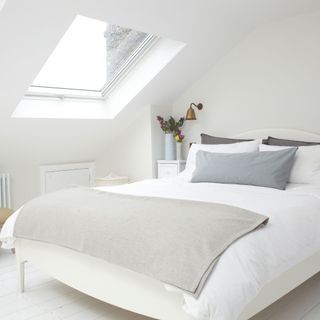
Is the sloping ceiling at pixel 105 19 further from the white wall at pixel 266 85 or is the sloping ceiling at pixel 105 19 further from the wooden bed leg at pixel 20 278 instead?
the wooden bed leg at pixel 20 278

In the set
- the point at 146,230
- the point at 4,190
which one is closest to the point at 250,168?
the point at 146,230

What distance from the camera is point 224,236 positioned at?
1.58 metres

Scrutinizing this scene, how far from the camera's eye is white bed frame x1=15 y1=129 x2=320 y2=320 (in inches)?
63.9

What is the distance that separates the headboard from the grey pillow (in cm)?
53

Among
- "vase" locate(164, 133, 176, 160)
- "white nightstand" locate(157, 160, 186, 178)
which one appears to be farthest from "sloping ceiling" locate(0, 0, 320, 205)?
"white nightstand" locate(157, 160, 186, 178)

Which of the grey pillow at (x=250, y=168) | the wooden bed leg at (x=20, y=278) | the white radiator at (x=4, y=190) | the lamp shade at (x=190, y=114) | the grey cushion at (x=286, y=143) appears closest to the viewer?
the wooden bed leg at (x=20, y=278)

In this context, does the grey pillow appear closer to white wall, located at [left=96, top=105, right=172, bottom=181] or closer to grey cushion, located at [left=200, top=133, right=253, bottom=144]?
grey cushion, located at [left=200, top=133, right=253, bottom=144]

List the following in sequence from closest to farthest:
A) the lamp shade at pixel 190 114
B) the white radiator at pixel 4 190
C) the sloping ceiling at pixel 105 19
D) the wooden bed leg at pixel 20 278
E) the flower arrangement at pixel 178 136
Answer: the wooden bed leg at pixel 20 278, the sloping ceiling at pixel 105 19, the white radiator at pixel 4 190, the lamp shade at pixel 190 114, the flower arrangement at pixel 178 136

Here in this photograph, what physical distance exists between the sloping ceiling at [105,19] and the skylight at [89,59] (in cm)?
30

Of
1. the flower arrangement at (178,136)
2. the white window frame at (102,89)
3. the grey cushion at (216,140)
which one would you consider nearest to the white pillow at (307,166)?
the grey cushion at (216,140)

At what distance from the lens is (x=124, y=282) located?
182cm

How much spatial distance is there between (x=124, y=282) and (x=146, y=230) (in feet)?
0.99

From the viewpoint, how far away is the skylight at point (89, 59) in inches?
136

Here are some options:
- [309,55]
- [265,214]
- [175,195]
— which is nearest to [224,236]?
[265,214]
